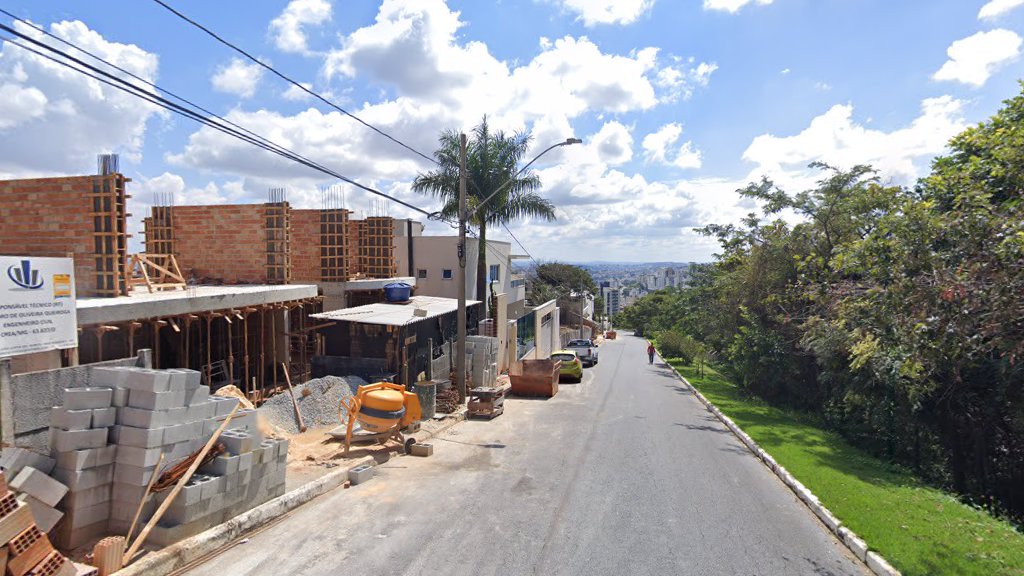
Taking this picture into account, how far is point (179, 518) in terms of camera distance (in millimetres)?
7254

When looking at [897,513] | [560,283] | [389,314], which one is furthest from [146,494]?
[560,283]

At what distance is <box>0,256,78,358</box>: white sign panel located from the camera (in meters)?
8.10

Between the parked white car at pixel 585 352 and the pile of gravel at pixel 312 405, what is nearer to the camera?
the pile of gravel at pixel 312 405

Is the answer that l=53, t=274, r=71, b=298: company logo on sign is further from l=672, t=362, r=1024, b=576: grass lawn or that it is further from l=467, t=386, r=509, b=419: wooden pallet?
l=672, t=362, r=1024, b=576: grass lawn

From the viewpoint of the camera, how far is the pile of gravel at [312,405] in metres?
13.7

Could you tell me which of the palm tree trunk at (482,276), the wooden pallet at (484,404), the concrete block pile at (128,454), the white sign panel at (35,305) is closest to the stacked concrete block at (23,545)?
the concrete block pile at (128,454)

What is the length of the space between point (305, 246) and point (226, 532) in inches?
596

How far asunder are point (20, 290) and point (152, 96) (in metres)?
3.29

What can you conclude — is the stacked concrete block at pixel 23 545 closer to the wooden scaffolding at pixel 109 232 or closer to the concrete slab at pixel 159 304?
the concrete slab at pixel 159 304

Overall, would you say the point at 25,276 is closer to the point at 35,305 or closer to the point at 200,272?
the point at 35,305

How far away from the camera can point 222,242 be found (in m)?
18.2

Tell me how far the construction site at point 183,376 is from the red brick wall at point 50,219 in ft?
0.09

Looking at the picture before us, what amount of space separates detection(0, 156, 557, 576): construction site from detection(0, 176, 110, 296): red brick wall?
3 centimetres

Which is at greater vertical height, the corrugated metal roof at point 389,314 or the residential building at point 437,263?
the residential building at point 437,263
